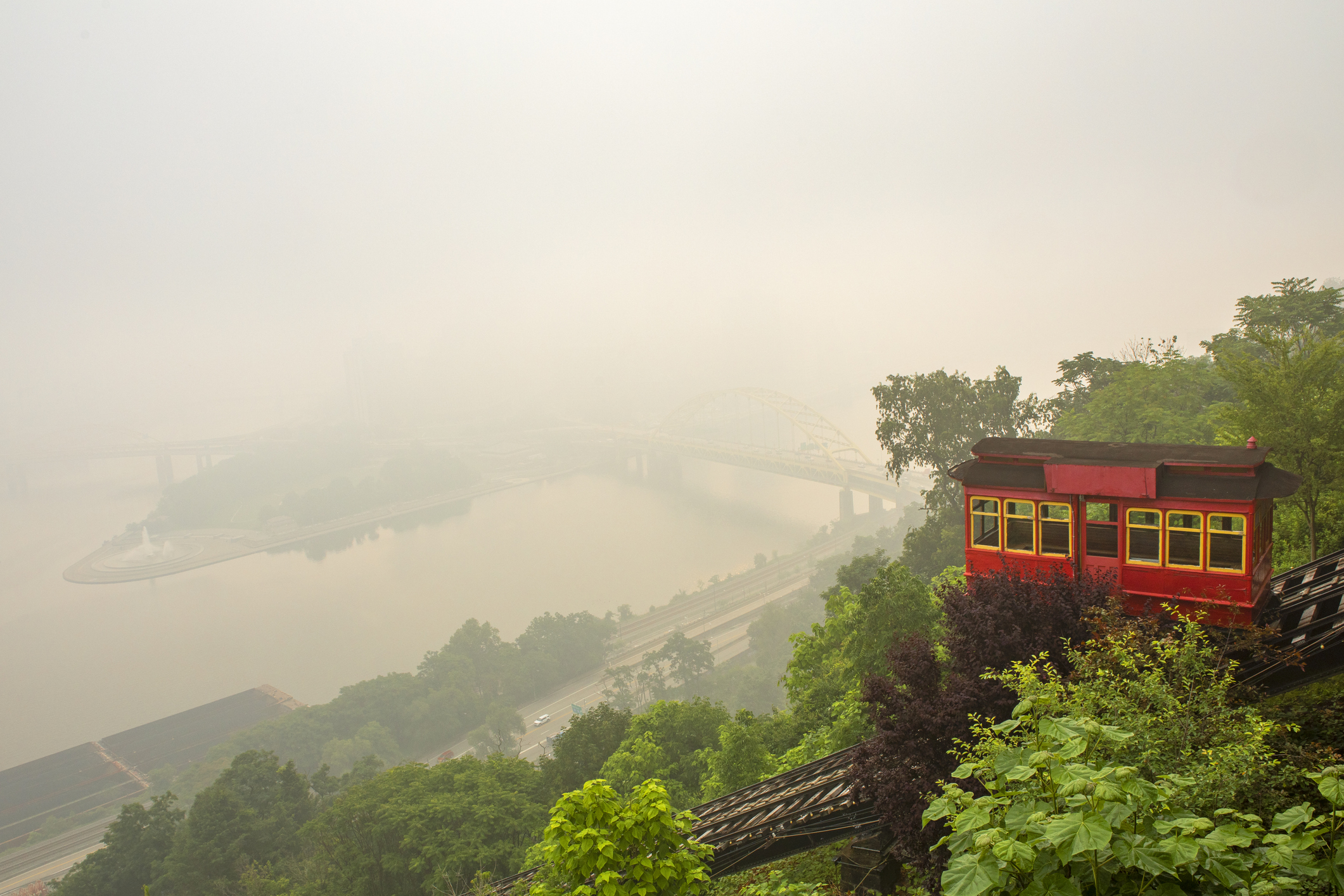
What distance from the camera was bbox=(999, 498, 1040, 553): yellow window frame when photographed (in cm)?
989

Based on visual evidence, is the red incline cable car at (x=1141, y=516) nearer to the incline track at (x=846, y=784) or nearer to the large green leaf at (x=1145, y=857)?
the incline track at (x=846, y=784)

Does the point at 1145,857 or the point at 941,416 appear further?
the point at 941,416

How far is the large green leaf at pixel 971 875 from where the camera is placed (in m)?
3.41

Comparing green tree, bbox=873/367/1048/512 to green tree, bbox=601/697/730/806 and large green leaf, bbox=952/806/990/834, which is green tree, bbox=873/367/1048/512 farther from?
large green leaf, bbox=952/806/990/834

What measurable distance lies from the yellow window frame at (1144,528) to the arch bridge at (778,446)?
228 ft

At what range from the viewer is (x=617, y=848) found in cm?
631

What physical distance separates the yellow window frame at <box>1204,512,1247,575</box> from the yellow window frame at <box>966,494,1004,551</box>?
2.38 m

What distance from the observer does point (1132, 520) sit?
9305 mm

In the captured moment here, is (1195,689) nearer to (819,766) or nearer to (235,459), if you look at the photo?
(819,766)

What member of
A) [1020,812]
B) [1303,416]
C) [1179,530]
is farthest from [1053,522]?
[1303,416]

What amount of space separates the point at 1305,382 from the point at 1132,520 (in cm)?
779

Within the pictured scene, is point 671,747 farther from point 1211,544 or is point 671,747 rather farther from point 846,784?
point 1211,544

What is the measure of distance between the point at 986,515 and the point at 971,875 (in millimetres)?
7890

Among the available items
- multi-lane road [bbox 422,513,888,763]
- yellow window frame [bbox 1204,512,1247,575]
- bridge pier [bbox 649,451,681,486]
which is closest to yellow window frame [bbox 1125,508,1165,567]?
yellow window frame [bbox 1204,512,1247,575]
